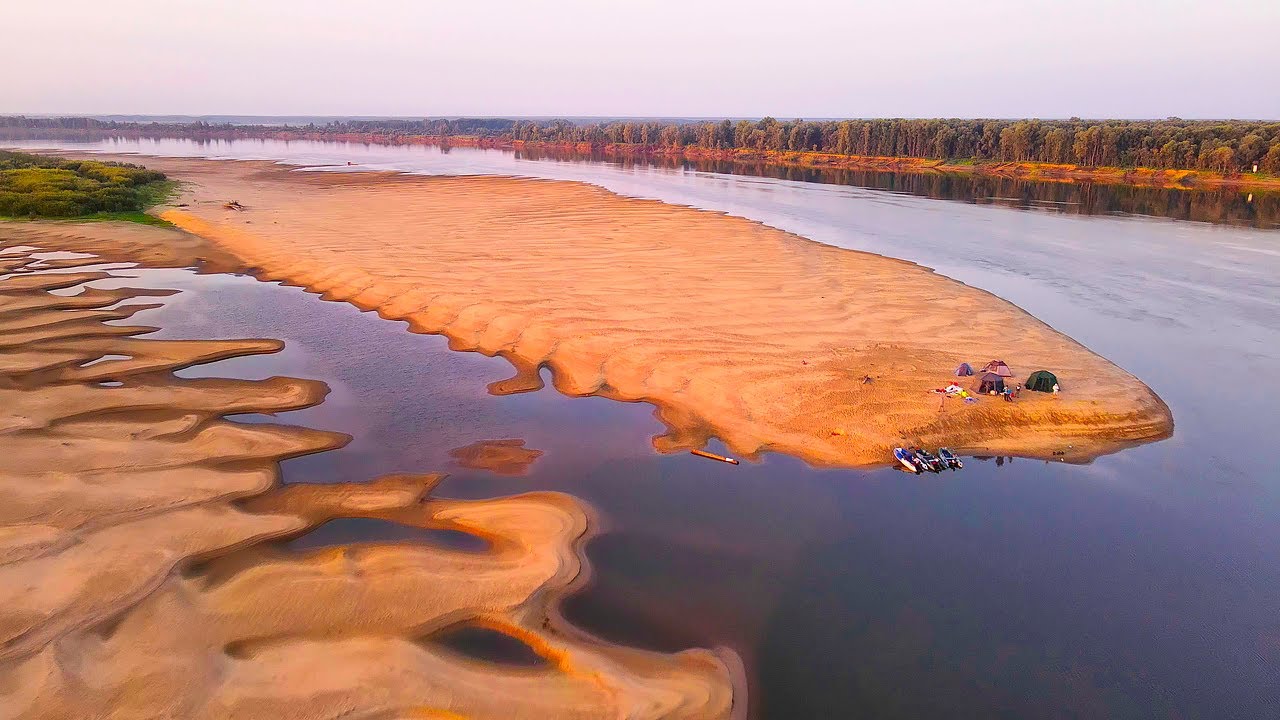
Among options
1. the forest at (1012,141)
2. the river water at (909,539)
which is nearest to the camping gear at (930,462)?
the river water at (909,539)

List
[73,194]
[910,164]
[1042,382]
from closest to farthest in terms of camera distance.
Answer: [1042,382]
[73,194]
[910,164]

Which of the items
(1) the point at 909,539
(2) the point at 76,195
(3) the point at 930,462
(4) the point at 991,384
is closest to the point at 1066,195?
(4) the point at 991,384

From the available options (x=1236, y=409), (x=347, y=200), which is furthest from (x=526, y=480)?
(x=347, y=200)

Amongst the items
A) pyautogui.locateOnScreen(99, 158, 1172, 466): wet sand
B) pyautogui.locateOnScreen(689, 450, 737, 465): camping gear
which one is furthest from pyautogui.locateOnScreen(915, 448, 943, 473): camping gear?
pyautogui.locateOnScreen(689, 450, 737, 465): camping gear

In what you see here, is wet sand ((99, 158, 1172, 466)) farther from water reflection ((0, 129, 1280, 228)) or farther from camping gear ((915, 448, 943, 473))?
water reflection ((0, 129, 1280, 228))

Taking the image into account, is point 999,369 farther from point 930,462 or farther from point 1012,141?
point 1012,141

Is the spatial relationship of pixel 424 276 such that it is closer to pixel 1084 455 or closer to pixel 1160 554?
pixel 1084 455
